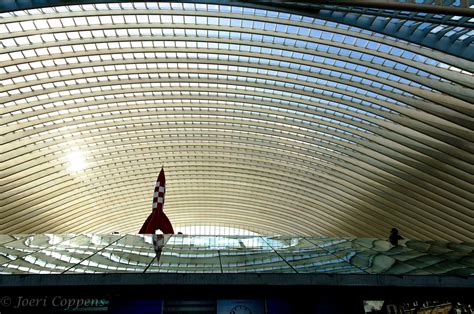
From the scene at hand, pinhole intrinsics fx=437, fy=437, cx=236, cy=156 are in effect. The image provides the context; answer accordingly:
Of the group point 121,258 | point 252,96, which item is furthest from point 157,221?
point 252,96

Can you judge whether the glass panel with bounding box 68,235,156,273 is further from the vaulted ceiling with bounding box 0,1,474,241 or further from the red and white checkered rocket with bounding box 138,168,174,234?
the vaulted ceiling with bounding box 0,1,474,241

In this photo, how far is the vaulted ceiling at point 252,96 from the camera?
2669 cm

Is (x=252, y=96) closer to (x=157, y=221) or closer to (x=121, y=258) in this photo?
(x=157, y=221)

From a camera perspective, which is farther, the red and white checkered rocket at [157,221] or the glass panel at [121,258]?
the red and white checkered rocket at [157,221]

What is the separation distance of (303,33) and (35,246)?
2220 cm

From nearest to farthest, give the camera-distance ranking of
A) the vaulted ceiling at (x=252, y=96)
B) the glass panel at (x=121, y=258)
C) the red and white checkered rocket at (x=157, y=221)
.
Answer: the glass panel at (x=121, y=258) < the red and white checkered rocket at (x=157, y=221) < the vaulted ceiling at (x=252, y=96)

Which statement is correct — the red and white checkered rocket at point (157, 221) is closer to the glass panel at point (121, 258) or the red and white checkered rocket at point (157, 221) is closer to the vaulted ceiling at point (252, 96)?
the glass panel at point (121, 258)

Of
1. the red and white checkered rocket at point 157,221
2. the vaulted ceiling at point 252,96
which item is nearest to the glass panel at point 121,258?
the red and white checkered rocket at point 157,221

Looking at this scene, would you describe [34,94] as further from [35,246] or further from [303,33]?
[35,246]

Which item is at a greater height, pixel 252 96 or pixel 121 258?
pixel 252 96

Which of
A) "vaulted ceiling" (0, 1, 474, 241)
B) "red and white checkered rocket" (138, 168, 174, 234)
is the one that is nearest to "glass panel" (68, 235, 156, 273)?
"red and white checkered rocket" (138, 168, 174, 234)

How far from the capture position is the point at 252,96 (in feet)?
Answer: 125

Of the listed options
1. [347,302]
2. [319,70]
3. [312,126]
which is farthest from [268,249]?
[312,126]

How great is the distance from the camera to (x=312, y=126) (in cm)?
4100
